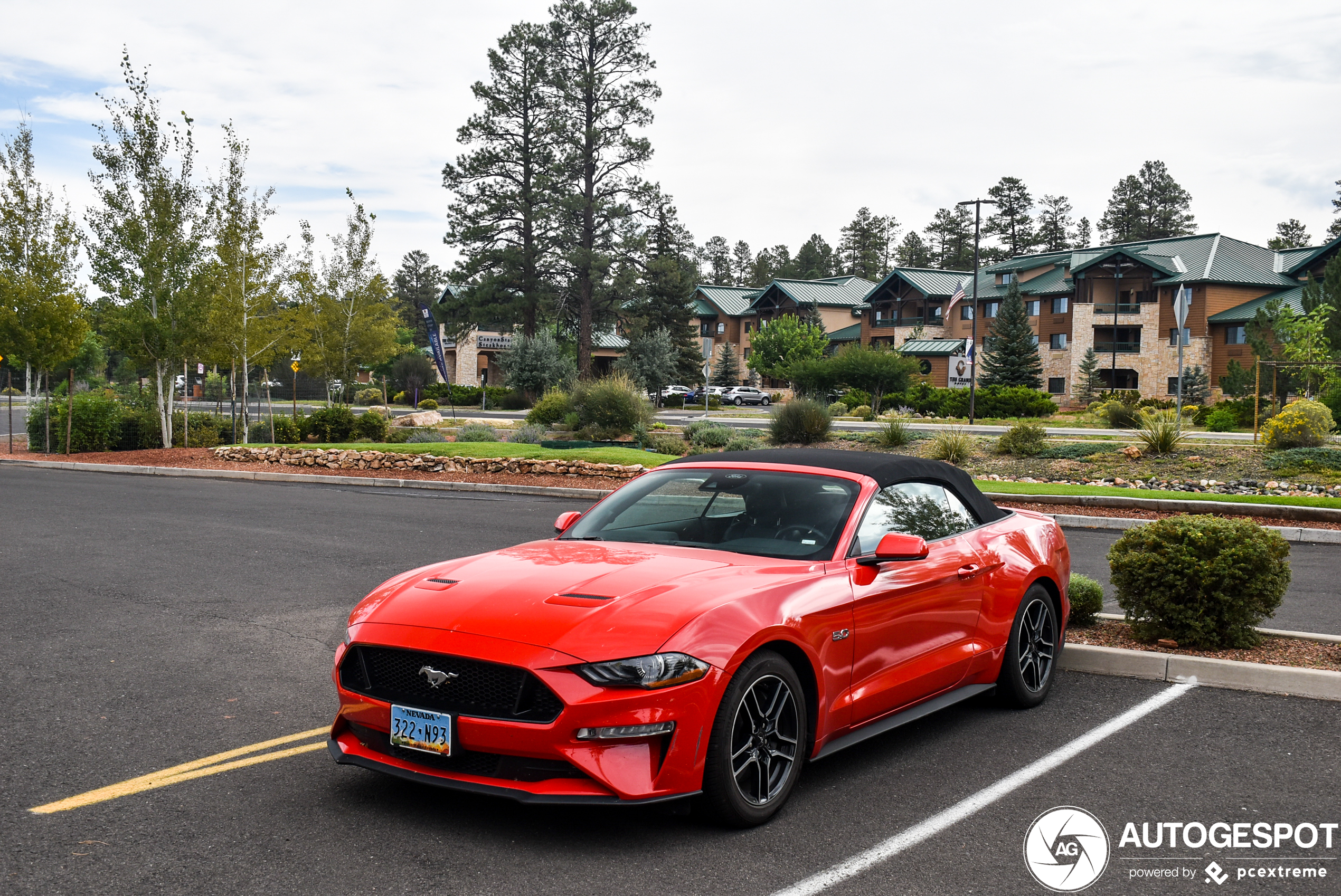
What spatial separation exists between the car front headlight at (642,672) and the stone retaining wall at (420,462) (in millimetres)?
16544

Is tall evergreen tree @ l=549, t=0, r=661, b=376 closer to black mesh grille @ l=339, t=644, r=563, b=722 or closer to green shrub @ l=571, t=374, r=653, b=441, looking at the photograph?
green shrub @ l=571, t=374, r=653, b=441

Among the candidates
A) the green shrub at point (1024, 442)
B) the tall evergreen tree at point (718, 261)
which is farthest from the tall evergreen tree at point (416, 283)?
the green shrub at point (1024, 442)

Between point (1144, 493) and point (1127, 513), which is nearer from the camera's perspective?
point (1127, 513)

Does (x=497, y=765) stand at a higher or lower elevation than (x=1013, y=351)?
lower

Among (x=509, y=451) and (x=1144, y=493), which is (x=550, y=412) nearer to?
(x=509, y=451)

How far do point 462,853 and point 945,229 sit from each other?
118586 millimetres

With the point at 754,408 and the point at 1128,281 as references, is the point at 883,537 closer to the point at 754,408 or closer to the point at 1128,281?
the point at 754,408

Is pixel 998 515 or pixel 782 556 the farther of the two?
pixel 998 515

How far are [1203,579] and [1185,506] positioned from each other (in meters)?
10.3

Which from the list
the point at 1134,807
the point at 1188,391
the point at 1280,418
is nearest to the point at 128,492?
the point at 1134,807

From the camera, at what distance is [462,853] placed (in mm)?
3945

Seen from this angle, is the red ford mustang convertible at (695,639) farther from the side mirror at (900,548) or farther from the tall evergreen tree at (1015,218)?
the tall evergreen tree at (1015,218)

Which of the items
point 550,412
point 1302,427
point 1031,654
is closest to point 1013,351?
point 550,412

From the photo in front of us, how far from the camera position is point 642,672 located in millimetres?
3924
